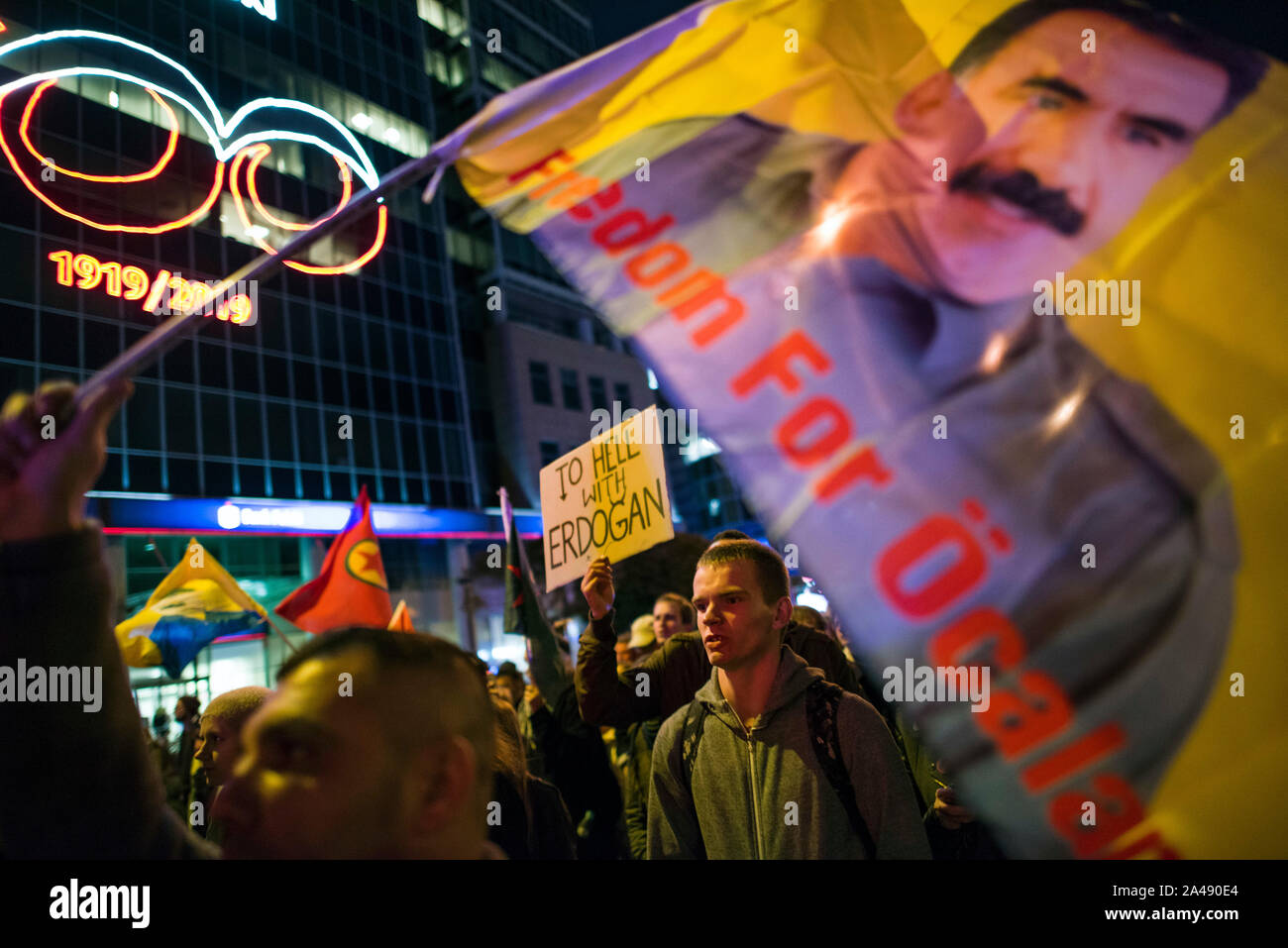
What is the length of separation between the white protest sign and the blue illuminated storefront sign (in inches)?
655

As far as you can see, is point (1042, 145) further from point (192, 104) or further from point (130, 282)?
point (192, 104)

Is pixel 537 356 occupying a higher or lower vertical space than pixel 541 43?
lower

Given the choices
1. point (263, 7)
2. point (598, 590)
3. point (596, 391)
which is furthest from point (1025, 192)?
point (596, 391)

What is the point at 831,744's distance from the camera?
2.64m

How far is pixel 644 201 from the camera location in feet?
A: 7.25

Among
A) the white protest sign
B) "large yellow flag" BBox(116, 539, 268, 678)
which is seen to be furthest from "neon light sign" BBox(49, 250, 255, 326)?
the white protest sign

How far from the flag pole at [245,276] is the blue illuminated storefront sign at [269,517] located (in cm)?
1908

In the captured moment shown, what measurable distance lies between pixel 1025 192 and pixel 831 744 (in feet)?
5.40

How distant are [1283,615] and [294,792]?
5.35ft

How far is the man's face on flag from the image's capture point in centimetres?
173

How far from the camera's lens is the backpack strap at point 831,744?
253cm

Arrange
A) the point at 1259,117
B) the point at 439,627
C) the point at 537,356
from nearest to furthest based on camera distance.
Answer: the point at 1259,117 → the point at 439,627 → the point at 537,356
